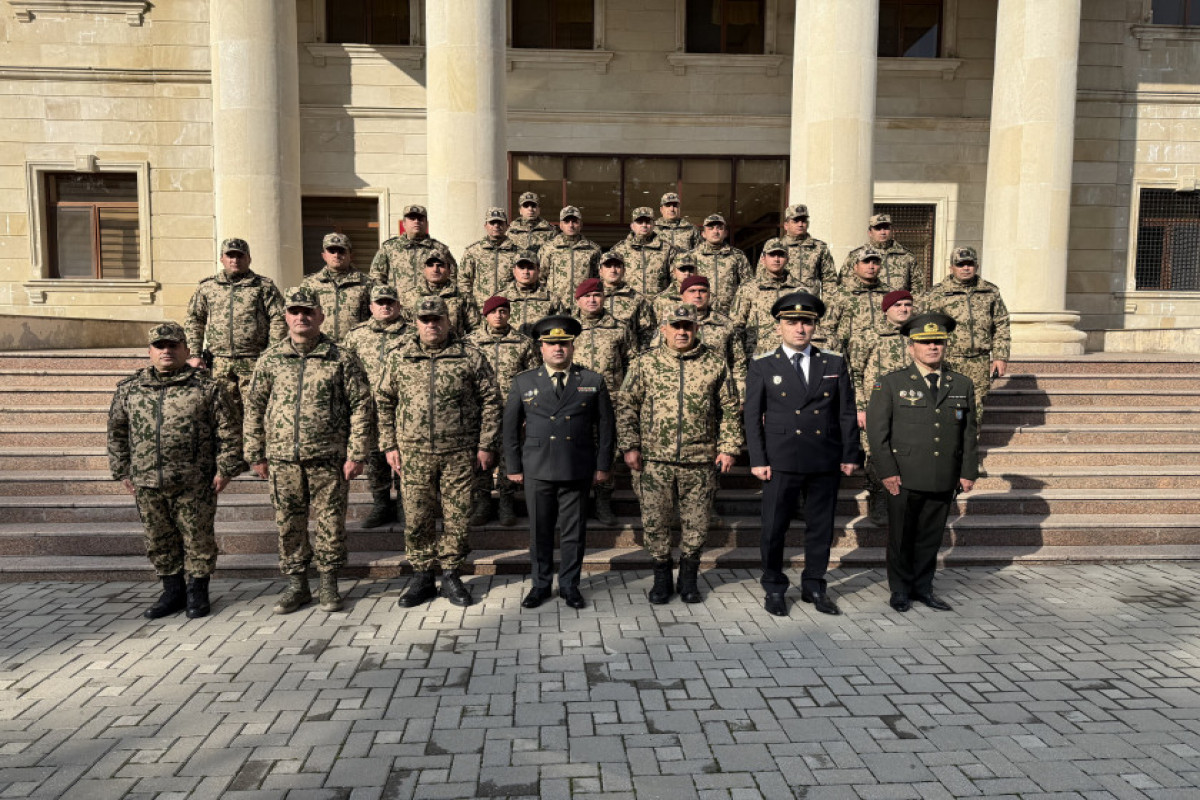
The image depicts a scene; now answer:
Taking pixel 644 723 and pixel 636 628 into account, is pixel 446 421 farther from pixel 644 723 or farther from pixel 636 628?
pixel 644 723

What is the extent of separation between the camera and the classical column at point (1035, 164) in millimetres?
11133

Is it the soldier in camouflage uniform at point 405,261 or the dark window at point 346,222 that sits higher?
the dark window at point 346,222

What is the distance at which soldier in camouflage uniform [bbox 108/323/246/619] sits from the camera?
532 centimetres

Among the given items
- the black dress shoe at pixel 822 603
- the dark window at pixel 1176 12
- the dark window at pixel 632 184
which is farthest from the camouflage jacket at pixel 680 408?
the dark window at pixel 1176 12

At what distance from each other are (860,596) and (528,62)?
1254cm

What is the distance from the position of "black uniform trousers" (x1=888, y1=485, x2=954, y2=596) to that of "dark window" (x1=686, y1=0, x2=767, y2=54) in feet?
40.1

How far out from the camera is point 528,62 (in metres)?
14.7

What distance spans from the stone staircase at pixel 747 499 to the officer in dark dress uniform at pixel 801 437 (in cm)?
101

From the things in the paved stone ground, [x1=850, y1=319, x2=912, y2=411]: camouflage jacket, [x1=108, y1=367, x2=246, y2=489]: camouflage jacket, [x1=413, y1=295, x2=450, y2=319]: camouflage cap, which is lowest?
the paved stone ground

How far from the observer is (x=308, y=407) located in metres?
5.41

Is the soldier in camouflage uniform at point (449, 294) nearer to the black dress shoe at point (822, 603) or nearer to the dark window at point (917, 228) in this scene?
the black dress shoe at point (822, 603)

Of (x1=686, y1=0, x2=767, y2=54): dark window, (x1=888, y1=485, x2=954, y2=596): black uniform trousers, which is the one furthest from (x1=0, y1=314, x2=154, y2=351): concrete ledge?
(x1=686, y1=0, x2=767, y2=54): dark window

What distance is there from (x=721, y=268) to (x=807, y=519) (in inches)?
151

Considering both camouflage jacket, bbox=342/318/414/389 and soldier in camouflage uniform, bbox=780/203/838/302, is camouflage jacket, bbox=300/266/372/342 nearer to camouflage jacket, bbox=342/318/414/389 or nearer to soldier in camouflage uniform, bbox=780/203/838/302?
camouflage jacket, bbox=342/318/414/389
